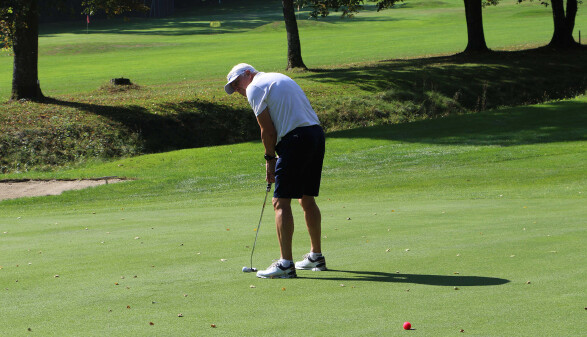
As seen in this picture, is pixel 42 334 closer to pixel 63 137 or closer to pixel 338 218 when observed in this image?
pixel 338 218

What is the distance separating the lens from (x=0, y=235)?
1060 cm

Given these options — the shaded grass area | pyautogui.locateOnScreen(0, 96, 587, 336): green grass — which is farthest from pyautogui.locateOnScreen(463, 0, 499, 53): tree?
pyautogui.locateOnScreen(0, 96, 587, 336): green grass

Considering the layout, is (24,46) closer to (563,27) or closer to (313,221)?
(313,221)

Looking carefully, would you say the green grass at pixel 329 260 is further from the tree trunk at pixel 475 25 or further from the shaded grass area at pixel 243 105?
the tree trunk at pixel 475 25

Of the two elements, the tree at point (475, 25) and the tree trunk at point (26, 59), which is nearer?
the tree trunk at point (26, 59)

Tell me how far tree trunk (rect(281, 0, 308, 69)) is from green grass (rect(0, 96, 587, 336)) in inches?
749

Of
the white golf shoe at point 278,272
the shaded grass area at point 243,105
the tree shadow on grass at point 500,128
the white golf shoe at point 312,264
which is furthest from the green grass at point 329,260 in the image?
the shaded grass area at point 243,105

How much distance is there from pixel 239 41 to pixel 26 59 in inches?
1451

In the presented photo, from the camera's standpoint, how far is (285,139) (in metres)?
7.07

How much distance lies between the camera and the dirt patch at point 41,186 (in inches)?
719

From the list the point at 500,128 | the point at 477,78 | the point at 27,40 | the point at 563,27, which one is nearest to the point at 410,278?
the point at 500,128

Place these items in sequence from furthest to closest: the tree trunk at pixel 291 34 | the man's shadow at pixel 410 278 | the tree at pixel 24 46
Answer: the tree trunk at pixel 291 34, the tree at pixel 24 46, the man's shadow at pixel 410 278

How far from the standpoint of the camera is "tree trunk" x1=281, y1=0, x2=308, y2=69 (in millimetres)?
35469

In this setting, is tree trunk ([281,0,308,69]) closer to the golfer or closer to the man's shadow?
the golfer
